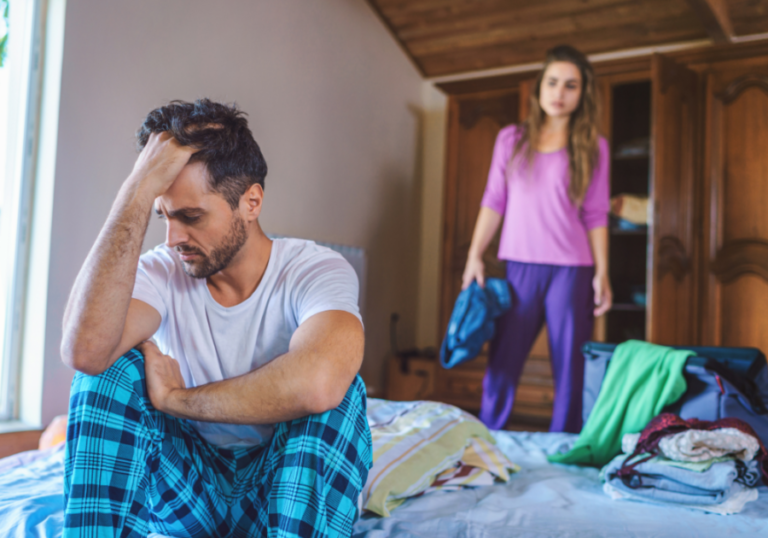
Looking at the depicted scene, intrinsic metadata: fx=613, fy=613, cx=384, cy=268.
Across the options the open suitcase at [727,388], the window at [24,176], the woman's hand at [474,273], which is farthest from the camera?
the woman's hand at [474,273]

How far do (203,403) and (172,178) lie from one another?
0.40 meters

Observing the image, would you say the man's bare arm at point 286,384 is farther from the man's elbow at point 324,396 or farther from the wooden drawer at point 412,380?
the wooden drawer at point 412,380

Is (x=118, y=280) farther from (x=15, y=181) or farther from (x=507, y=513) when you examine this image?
(x=15, y=181)

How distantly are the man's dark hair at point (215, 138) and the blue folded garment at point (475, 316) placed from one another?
1.25 metres

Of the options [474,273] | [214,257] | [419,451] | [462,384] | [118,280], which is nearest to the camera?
[118,280]

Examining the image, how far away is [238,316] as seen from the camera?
3.67 ft

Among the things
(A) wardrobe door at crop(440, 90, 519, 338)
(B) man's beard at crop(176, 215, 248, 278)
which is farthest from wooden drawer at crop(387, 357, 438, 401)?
(B) man's beard at crop(176, 215, 248, 278)

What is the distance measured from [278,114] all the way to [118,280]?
6.52 ft

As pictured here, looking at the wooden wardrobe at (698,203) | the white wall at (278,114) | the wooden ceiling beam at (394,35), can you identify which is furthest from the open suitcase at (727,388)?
the wooden ceiling beam at (394,35)

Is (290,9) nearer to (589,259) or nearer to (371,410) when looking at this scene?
(589,259)

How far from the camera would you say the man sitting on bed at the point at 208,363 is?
903mm

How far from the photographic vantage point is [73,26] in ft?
6.32

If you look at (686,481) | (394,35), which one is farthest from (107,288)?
(394,35)

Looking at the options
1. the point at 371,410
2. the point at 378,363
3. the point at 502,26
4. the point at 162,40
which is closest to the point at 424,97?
the point at 502,26
